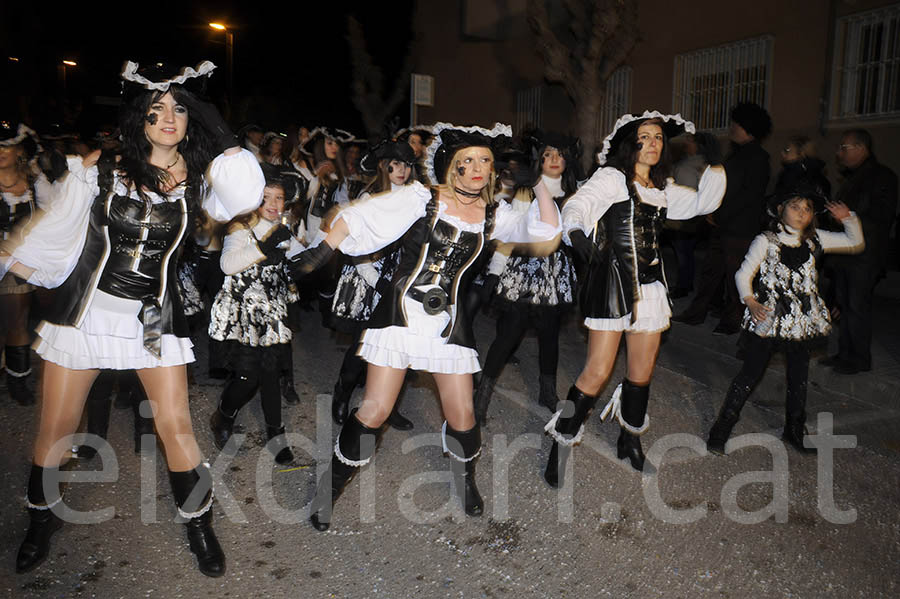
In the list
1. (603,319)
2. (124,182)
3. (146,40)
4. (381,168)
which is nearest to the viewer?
(124,182)

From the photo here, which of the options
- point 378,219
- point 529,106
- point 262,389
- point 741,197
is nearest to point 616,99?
point 529,106

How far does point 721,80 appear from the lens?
12.9 m

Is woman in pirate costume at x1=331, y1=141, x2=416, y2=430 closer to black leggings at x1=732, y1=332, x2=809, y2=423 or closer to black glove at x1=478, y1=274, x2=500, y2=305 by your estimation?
black glove at x1=478, y1=274, x2=500, y2=305

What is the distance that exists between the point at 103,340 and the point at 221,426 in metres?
1.80

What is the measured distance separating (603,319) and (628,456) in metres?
1.02

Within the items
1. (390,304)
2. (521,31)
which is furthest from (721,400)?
(521,31)

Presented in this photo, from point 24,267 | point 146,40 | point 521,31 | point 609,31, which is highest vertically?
point 146,40

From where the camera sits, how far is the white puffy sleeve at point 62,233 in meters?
3.02

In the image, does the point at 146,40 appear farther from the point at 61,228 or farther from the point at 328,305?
the point at 61,228

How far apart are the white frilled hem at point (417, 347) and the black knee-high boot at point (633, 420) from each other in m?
1.28

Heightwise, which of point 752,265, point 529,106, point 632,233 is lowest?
point 752,265

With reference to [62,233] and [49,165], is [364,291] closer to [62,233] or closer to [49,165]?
[62,233]

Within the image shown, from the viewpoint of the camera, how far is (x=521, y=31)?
18.4 meters

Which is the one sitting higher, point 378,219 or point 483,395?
point 378,219
